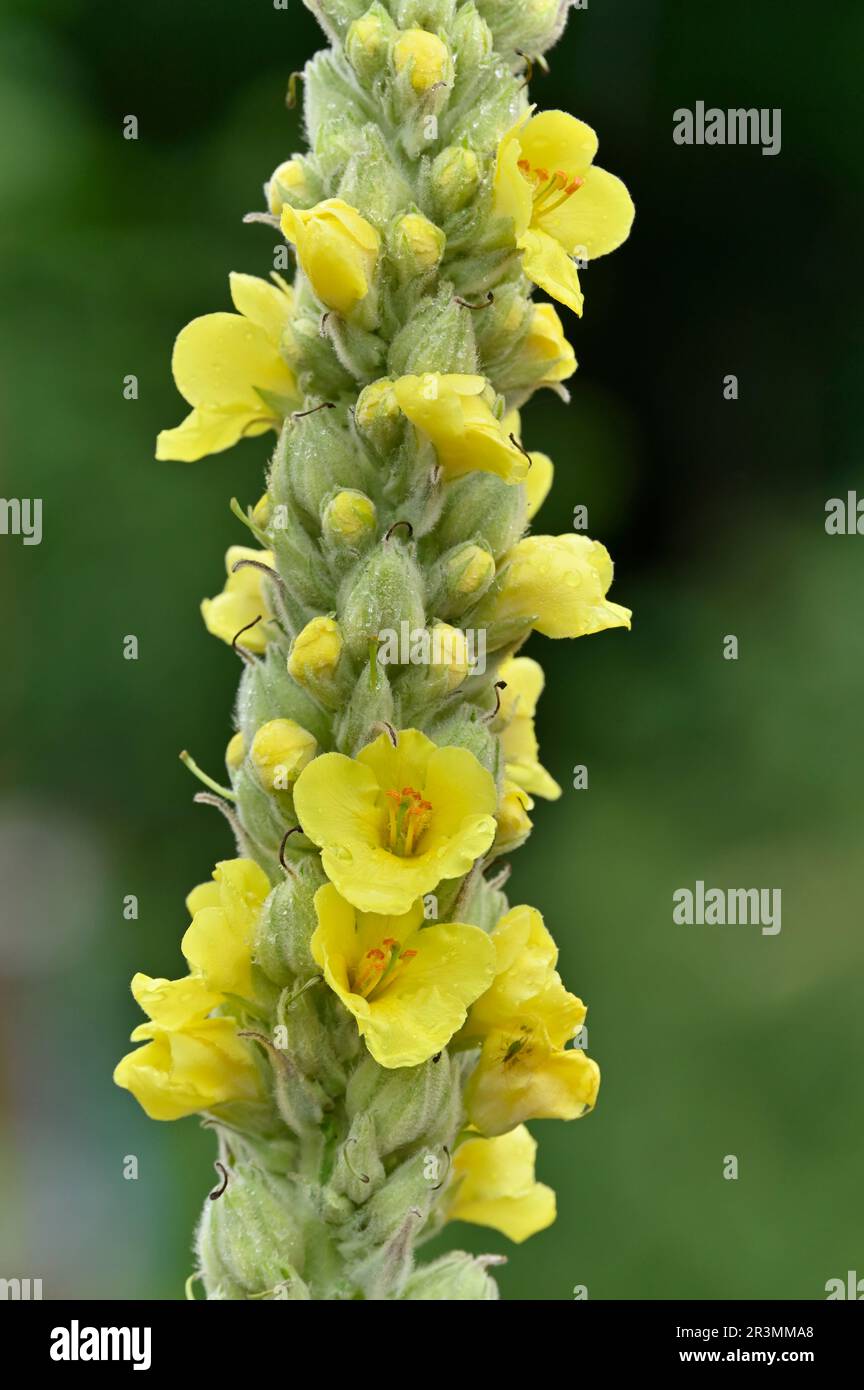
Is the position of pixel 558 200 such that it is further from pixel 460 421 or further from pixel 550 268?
pixel 460 421

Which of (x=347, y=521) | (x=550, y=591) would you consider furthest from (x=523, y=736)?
(x=347, y=521)

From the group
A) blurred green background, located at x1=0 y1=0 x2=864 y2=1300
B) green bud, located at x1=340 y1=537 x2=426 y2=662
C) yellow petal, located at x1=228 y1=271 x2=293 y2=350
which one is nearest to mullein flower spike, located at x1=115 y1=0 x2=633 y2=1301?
green bud, located at x1=340 y1=537 x2=426 y2=662

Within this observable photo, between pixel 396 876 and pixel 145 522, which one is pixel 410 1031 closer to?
pixel 396 876

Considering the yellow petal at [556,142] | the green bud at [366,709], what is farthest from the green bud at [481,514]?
the yellow petal at [556,142]

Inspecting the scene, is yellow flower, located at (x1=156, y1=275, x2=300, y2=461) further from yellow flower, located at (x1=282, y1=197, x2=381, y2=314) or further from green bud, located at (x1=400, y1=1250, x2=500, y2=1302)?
green bud, located at (x1=400, y1=1250, x2=500, y2=1302)

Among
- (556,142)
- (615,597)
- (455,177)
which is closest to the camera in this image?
(455,177)

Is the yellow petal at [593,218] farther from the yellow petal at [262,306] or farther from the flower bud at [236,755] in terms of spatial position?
the flower bud at [236,755]
